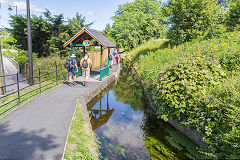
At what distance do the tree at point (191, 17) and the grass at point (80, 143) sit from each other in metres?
13.3

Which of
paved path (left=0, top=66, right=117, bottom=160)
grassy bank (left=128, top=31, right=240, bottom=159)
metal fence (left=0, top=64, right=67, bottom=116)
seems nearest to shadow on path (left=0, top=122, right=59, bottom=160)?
paved path (left=0, top=66, right=117, bottom=160)

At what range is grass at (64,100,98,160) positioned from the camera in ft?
13.5

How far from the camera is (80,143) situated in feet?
15.2

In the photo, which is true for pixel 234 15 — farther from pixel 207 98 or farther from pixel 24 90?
pixel 24 90

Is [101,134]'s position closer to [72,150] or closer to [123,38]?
[72,150]

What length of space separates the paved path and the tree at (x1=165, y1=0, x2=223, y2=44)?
39.6 ft

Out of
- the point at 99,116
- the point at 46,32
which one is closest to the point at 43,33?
the point at 46,32

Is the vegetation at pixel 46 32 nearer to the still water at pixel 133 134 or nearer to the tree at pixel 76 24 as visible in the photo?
the tree at pixel 76 24

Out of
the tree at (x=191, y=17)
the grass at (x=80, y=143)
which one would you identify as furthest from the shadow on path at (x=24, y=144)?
the tree at (x=191, y=17)

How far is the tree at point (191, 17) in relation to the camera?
14.7 meters

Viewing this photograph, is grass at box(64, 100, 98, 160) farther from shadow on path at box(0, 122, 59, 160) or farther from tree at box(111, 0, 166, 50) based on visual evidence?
tree at box(111, 0, 166, 50)

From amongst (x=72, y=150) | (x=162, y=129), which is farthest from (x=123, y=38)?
(x=72, y=150)

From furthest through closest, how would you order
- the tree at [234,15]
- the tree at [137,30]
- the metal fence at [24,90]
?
1. the tree at [137,30]
2. the tree at [234,15]
3. the metal fence at [24,90]

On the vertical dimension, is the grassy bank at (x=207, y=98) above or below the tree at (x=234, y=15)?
below
